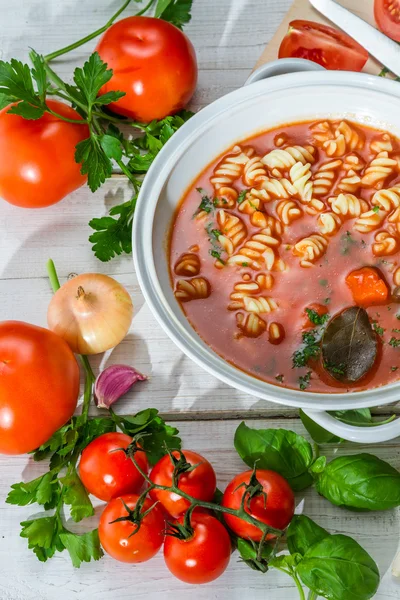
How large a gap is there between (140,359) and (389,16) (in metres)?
1.42

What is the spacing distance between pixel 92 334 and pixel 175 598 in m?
0.79

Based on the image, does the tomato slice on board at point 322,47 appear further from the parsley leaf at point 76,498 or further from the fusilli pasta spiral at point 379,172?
the parsley leaf at point 76,498

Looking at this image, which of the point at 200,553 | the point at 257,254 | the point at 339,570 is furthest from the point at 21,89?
the point at 339,570

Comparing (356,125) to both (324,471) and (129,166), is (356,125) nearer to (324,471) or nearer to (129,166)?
(129,166)

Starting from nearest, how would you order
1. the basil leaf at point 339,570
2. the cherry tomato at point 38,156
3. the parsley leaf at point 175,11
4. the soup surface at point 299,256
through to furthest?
the basil leaf at point 339,570, the soup surface at point 299,256, the cherry tomato at point 38,156, the parsley leaf at point 175,11

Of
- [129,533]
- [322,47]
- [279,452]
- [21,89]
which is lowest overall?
[129,533]

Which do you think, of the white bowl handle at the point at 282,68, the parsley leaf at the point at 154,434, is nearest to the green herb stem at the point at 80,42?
the white bowl handle at the point at 282,68

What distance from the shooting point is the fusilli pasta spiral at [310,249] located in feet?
7.70

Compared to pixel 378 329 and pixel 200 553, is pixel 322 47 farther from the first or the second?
pixel 200 553

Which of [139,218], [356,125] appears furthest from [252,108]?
[139,218]

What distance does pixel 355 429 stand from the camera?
7.04ft

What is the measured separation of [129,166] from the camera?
2.64 meters

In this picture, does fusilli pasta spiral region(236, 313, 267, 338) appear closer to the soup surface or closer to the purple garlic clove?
the soup surface

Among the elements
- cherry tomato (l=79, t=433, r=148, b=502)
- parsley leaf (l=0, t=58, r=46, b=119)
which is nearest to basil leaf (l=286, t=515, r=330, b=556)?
cherry tomato (l=79, t=433, r=148, b=502)
